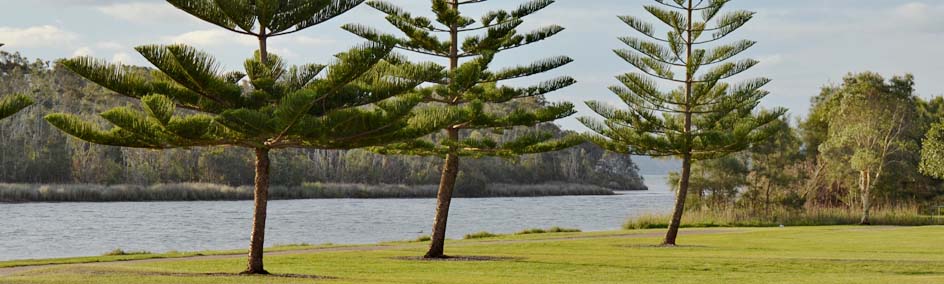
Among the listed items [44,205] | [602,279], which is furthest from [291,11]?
[44,205]

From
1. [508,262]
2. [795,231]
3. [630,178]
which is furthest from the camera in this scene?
[630,178]

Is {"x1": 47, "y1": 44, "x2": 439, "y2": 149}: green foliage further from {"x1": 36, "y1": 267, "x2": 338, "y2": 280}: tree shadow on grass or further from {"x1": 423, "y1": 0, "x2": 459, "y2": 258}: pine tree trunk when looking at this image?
{"x1": 423, "y1": 0, "x2": 459, "y2": 258}: pine tree trunk

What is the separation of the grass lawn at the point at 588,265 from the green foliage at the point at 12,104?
1.93 m

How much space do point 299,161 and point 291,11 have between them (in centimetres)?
4934

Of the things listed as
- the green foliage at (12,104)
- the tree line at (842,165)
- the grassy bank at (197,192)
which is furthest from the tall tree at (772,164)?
the green foliage at (12,104)

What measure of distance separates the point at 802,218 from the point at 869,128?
11.6 feet

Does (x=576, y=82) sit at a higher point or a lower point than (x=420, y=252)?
higher

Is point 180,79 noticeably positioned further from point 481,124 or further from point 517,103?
point 517,103

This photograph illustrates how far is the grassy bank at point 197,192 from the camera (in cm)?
4947

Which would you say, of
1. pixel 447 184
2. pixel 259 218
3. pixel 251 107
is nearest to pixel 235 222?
pixel 447 184

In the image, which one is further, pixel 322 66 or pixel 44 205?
pixel 44 205

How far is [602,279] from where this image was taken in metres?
13.4

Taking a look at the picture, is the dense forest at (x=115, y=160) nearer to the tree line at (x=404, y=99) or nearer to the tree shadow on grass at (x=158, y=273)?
the tree line at (x=404, y=99)

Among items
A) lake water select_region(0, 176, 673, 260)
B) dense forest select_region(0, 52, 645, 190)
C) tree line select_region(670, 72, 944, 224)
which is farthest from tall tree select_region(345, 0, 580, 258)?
dense forest select_region(0, 52, 645, 190)
